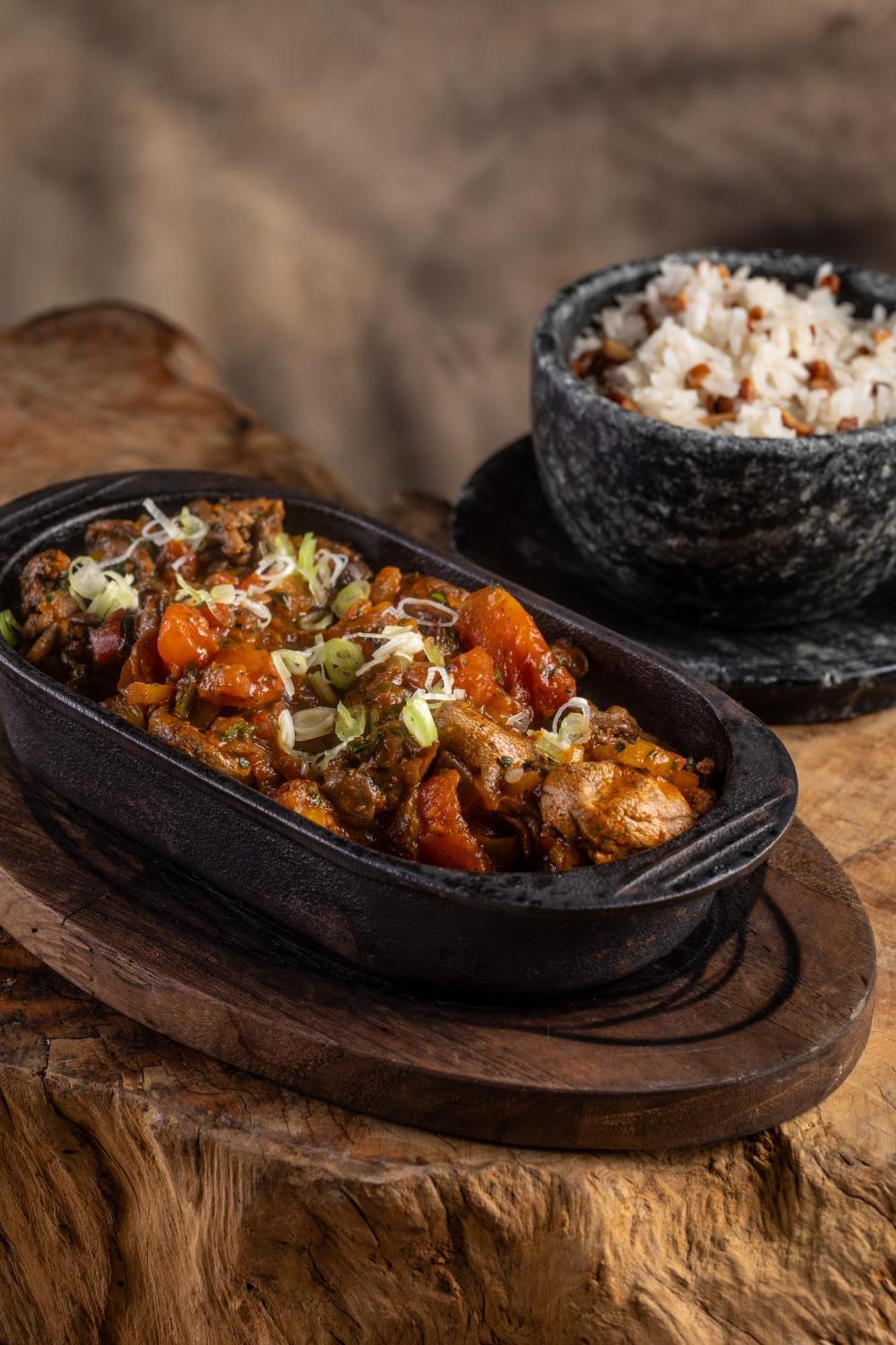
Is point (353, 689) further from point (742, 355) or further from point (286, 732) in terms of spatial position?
point (742, 355)

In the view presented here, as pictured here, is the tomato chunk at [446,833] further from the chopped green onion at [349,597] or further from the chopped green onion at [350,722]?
the chopped green onion at [349,597]

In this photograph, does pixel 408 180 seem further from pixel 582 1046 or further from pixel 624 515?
pixel 582 1046

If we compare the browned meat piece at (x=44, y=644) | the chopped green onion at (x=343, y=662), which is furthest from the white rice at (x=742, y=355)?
the browned meat piece at (x=44, y=644)

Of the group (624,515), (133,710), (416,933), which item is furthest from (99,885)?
(624,515)

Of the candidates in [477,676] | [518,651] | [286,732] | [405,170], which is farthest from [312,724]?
[405,170]

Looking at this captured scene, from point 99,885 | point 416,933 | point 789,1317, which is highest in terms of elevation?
point 416,933
